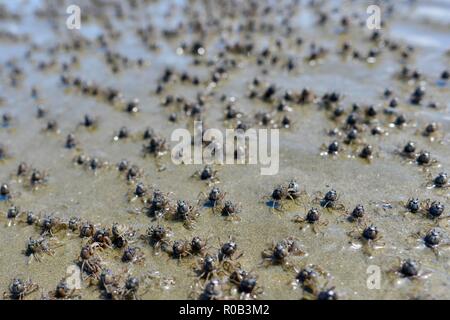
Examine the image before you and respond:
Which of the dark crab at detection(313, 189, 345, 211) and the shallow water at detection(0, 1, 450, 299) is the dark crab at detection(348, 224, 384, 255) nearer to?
the shallow water at detection(0, 1, 450, 299)

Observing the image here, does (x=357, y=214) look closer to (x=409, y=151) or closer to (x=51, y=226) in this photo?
(x=409, y=151)

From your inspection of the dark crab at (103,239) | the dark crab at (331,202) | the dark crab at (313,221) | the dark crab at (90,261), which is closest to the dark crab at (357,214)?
the dark crab at (331,202)

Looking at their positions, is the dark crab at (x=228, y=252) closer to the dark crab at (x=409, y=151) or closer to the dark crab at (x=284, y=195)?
the dark crab at (x=284, y=195)

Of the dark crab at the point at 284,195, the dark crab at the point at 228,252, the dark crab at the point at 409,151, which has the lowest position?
the dark crab at the point at 228,252

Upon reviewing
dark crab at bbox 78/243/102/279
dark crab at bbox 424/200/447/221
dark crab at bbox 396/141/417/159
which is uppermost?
dark crab at bbox 396/141/417/159

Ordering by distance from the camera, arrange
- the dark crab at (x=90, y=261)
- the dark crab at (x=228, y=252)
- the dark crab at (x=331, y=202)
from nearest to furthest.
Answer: the dark crab at (x=228, y=252)
the dark crab at (x=90, y=261)
the dark crab at (x=331, y=202)

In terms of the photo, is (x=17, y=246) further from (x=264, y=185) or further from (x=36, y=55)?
(x=36, y=55)

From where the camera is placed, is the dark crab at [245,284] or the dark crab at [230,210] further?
the dark crab at [230,210]

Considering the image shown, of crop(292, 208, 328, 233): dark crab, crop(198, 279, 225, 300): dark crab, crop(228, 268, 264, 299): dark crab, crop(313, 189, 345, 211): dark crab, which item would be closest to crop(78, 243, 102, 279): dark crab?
crop(198, 279, 225, 300): dark crab

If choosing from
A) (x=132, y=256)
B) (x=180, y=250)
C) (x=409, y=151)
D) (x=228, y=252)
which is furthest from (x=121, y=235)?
(x=409, y=151)
